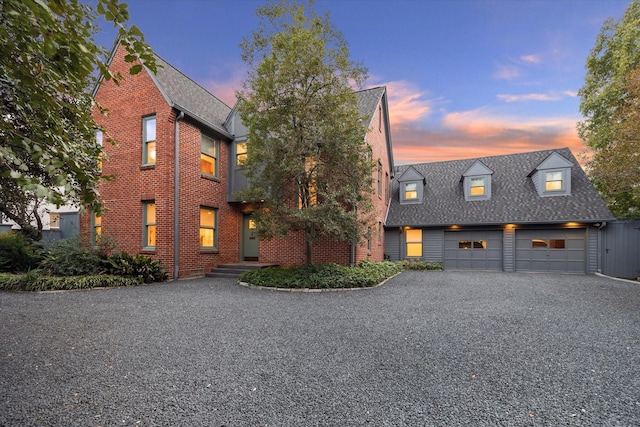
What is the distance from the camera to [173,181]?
1059 centimetres

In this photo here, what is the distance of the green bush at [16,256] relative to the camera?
427 inches

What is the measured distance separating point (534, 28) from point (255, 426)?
16122 mm

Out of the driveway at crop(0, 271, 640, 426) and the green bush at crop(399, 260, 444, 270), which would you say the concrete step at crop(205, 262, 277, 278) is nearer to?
the driveway at crop(0, 271, 640, 426)

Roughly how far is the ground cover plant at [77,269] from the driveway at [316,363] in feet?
6.16

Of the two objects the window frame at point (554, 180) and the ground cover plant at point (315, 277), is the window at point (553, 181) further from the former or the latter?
the ground cover plant at point (315, 277)

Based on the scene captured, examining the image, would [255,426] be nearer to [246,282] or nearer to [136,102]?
[246,282]

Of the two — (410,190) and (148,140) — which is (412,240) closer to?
(410,190)

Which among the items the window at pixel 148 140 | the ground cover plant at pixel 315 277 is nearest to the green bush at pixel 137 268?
the ground cover plant at pixel 315 277

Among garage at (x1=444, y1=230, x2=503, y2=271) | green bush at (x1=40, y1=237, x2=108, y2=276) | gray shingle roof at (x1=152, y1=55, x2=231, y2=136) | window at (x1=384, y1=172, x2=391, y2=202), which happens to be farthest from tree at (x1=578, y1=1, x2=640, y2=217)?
green bush at (x1=40, y1=237, x2=108, y2=276)

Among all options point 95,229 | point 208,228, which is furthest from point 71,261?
point 208,228

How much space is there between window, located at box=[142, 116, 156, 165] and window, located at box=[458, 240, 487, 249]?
15030mm

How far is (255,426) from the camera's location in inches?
95.2

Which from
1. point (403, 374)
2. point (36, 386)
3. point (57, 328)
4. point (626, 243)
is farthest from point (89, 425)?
point (626, 243)

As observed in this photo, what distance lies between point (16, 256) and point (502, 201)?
21812 millimetres
